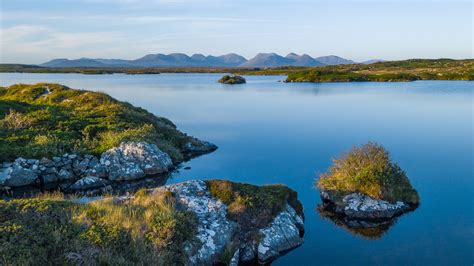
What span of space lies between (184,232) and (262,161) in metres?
13.2

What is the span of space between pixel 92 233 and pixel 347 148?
20.0 metres

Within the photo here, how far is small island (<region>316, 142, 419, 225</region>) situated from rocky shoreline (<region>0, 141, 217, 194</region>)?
9693 mm

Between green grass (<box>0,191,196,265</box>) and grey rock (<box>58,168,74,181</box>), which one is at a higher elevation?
green grass (<box>0,191,196,265</box>)

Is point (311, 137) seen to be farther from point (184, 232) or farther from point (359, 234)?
point (184, 232)

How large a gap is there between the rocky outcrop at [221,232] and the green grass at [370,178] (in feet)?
12.0

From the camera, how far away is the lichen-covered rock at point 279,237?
1312cm

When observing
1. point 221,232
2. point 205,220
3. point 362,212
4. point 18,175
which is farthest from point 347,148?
point 18,175

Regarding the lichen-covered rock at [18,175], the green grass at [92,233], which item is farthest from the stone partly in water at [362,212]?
the lichen-covered rock at [18,175]

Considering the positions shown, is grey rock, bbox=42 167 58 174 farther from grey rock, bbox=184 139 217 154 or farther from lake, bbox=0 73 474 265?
grey rock, bbox=184 139 217 154

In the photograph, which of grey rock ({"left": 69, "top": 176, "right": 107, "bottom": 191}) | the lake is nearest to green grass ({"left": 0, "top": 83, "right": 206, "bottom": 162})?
grey rock ({"left": 69, "top": 176, "right": 107, "bottom": 191})

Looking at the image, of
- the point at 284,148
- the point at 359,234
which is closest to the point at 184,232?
the point at 359,234

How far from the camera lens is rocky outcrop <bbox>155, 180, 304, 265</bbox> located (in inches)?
489

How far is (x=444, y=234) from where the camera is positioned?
14750mm

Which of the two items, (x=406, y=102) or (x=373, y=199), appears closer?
(x=373, y=199)
